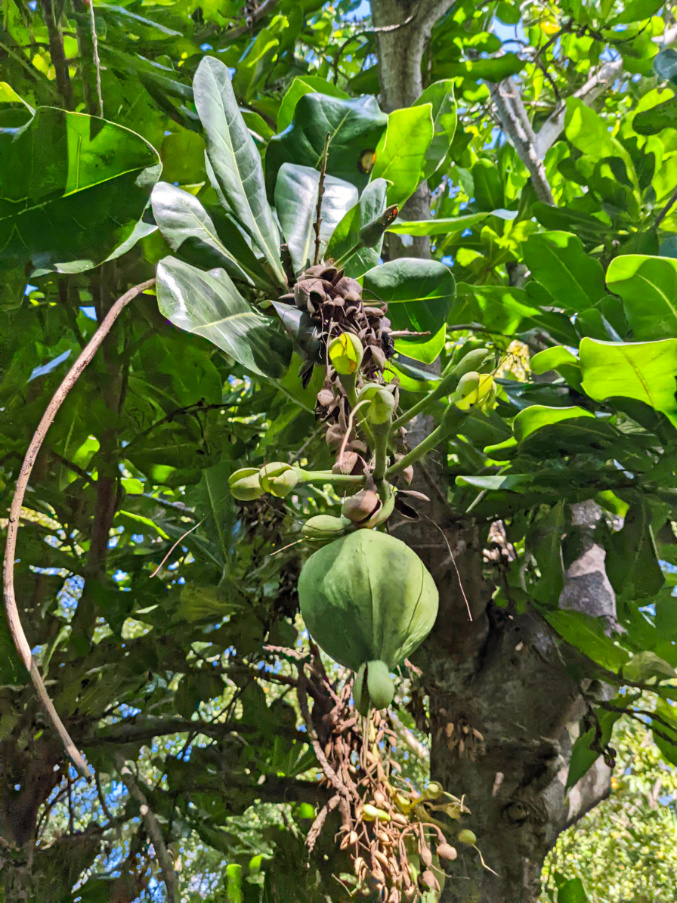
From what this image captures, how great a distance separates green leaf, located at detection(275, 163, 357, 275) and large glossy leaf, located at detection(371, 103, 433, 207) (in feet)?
0.21

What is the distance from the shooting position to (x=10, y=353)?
1.12 m

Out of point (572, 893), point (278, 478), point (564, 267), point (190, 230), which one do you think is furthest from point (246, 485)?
point (572, 893)

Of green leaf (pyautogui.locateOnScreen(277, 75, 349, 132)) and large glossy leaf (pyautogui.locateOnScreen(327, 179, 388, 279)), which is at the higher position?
green leaf (pyautogui.locateOnScreen(277, 75, 349, 132))

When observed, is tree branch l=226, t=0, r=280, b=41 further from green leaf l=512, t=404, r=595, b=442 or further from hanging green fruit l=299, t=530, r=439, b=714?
hanging green fruit l=299, t=530, r=439, b=714

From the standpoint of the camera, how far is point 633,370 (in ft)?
2.28

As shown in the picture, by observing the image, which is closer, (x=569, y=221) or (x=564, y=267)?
(x=564, y=267)

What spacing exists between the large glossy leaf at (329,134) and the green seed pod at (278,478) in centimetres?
47

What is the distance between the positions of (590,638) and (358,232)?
781 mm

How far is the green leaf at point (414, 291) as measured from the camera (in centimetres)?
69

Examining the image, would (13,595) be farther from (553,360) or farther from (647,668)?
(647,668)

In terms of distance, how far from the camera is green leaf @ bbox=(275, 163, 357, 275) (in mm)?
702

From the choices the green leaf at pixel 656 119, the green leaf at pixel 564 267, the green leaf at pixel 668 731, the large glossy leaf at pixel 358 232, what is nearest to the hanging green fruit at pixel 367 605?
the large glossy leaf at pixel 358 232

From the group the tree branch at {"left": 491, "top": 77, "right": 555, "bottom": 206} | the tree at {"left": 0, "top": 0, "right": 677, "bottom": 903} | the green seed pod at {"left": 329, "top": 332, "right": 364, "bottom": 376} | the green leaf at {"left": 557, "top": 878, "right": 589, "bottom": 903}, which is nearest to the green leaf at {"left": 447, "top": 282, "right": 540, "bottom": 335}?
the tree at {"left": 0, "top": 0, "right": 677, "bottom": 903}

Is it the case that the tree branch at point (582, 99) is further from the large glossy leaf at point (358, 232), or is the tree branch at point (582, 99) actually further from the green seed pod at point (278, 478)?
the green seed pod at point (278, 478)
